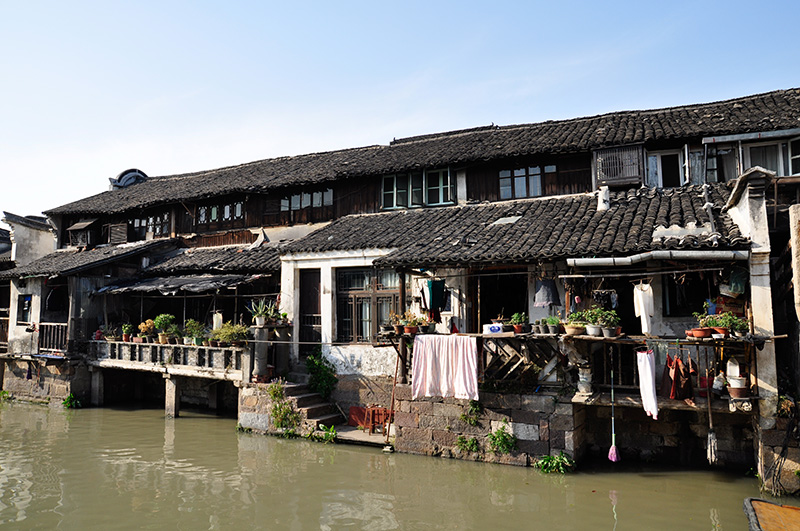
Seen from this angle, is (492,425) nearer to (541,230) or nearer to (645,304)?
(645,304)

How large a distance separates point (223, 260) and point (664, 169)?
15.7 meters

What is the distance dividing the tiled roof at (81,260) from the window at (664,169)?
63.6ft

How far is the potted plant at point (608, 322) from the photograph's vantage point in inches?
448

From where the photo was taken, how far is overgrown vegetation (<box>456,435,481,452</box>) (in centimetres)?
1313

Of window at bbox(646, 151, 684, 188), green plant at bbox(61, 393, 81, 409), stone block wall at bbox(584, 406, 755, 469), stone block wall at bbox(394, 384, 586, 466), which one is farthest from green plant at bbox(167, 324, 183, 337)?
window at bbox(646, 151, 684, 188)

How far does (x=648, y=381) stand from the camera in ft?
36.3

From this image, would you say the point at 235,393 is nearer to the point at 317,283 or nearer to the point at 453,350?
the point at 317,283

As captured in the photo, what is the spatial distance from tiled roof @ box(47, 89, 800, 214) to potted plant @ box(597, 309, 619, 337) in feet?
23.0

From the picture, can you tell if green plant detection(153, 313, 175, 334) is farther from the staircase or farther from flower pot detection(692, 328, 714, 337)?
flower pot detection(692, 328, 714, 337)

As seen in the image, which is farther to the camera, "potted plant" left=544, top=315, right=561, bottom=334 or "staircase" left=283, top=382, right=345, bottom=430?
"staircase" left=283, top=382, right=345, bottom=430

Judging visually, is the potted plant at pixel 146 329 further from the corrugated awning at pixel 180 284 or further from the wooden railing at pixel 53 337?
the wooden railing at pixel 53 337

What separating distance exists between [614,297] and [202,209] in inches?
714

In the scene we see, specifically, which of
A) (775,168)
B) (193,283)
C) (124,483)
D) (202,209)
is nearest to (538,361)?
(775,168)

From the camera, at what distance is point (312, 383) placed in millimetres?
16750
